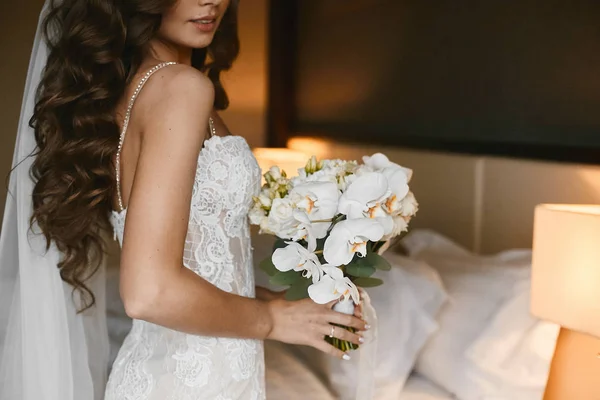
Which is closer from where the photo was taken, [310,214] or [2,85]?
[310,214]

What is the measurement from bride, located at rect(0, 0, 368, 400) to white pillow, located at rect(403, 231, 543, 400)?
2.34ft

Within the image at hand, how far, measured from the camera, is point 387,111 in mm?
3580

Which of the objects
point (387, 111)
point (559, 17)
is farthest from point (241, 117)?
point (559, 17)

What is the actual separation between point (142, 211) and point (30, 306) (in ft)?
1.76

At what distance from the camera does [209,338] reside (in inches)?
67.7

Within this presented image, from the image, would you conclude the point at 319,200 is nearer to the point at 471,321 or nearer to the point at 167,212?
the point at 167,212

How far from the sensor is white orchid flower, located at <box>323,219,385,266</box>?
1.64 meters

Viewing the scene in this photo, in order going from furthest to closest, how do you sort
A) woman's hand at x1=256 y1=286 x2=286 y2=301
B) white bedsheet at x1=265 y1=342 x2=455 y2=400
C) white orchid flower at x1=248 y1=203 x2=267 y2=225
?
1. white bedsheet at x1=265 y1=342 x2=455 y2=400
2. woman's hand at x1=256 y1=286 x2=286 y2=301
3. white orchid flower at x1=248 y1=203 x2=267 y2=225

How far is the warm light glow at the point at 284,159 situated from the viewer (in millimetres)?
3697

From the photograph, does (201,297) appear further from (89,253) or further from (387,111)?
(387,111)

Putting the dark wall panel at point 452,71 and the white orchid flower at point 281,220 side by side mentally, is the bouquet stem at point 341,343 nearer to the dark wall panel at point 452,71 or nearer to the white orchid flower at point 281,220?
the white orchid flower at point 281,220

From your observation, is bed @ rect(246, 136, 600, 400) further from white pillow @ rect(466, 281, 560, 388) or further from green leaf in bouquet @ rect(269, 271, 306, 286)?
green leaf in bouquet @ rect(269, 271, 306, 286)

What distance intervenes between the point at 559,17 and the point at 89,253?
6.01 feet

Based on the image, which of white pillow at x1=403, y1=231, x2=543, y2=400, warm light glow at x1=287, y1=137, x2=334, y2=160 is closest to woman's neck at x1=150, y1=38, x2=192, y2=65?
white pillow at x1=403, y1=231, x2=543, y2=400
